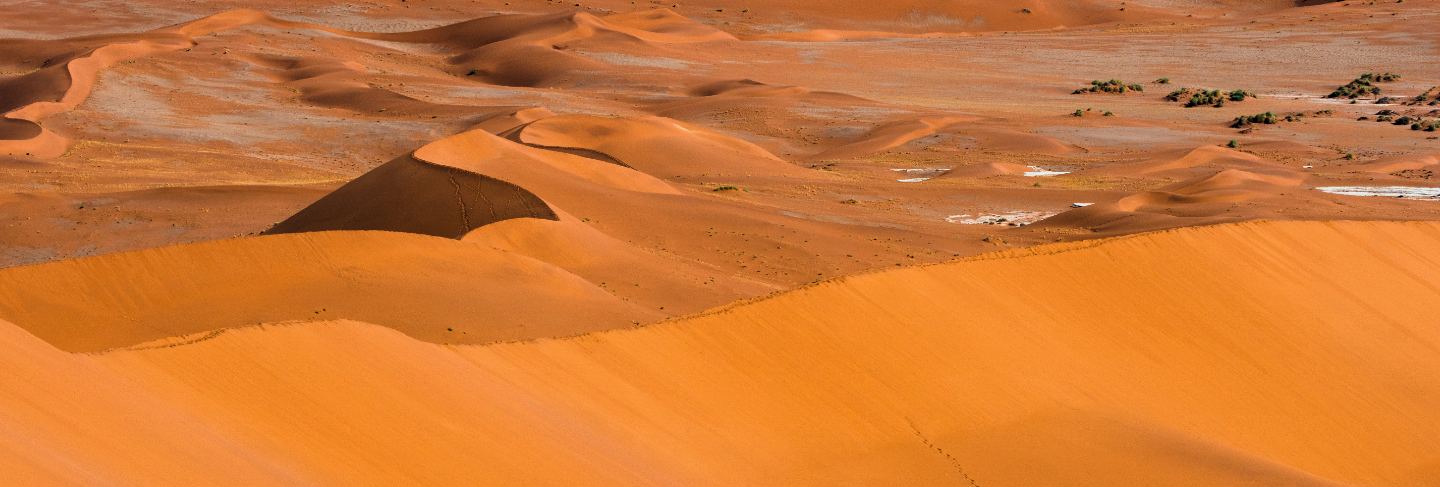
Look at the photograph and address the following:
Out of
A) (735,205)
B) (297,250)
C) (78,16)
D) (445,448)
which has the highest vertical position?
(445,448)

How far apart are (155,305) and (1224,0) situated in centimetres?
6024

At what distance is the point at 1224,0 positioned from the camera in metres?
65.4

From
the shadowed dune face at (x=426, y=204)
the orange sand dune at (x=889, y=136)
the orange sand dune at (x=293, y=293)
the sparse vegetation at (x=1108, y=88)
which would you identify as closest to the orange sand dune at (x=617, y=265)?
the shadowed dune face at (x=426, y=204)

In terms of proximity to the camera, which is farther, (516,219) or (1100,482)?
(516,219)

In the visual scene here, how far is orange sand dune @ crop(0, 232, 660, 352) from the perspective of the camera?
11.9 meters

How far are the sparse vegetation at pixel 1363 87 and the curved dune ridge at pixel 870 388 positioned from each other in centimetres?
2580

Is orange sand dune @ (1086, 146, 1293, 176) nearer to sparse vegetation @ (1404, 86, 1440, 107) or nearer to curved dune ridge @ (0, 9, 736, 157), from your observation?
sparse vegetation @ (1404, 86, 1440, 107)

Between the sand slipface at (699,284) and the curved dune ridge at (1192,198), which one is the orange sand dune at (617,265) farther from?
the curved dune ridge at (1192,198)

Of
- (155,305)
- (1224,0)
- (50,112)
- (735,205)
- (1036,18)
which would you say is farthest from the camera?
(1224,0)

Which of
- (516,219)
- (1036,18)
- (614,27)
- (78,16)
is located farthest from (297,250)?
(1036,18)

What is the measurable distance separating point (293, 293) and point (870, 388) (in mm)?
5074

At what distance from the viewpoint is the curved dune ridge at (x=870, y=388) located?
6977mm

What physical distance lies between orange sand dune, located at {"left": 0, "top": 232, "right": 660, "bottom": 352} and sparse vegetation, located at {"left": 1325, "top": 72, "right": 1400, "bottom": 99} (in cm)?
3141

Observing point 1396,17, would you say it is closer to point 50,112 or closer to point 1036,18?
point 1036,18
